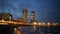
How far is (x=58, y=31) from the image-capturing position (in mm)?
10250

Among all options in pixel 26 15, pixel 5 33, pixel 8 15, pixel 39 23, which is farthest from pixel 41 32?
pixel 5 33

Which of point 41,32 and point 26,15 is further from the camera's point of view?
point 41,32

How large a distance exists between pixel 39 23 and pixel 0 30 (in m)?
2.50

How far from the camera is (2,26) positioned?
153 inches

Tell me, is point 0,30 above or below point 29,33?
above

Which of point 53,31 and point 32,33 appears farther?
point 53,31

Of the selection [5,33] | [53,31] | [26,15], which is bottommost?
[53,31]

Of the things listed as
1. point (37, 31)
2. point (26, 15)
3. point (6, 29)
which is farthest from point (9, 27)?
point (37, 31)

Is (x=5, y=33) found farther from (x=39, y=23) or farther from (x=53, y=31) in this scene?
(x=53, y=31)

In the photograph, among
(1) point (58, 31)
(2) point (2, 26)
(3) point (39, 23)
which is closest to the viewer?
(2) point (2, 26)

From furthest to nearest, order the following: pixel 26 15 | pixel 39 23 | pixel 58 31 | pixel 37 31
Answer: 1. pixel 58 31
2. pixel 37 31
3. pixel 26 15
4. pixel 39 23

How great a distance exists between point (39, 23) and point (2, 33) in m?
2.40

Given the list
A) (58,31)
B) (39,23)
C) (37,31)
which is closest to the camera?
(39,23)

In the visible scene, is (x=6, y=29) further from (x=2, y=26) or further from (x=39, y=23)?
(x=39, y=23)
